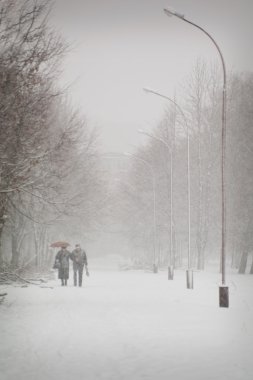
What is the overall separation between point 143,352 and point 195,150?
3143 cm

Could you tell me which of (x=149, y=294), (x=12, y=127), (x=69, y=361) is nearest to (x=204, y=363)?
(x=69, y=361)

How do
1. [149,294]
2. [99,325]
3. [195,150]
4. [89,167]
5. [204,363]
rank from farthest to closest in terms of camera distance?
[195,150]
[89,167]
[149,294]
[99,325]
[204,363]

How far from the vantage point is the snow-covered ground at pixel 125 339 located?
7684mm

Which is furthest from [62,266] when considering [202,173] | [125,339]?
[202,173]

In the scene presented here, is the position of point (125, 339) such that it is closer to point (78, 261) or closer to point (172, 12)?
point (172, 12)

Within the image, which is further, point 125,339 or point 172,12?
point 172,12

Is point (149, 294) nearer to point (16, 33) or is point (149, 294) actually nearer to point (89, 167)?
point (16, 33)

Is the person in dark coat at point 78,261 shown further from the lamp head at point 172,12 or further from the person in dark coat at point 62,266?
the lamp head at point 172,12

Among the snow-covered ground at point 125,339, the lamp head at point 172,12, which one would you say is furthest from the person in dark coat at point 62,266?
the lamp head at point 172,12

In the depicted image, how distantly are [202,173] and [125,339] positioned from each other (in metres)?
29.7

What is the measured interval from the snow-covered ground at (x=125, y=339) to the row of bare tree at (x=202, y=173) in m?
13.7

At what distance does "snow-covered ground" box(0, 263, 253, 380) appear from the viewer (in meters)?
7.68

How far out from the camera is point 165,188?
4203cm

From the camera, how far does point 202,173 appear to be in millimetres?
39000
